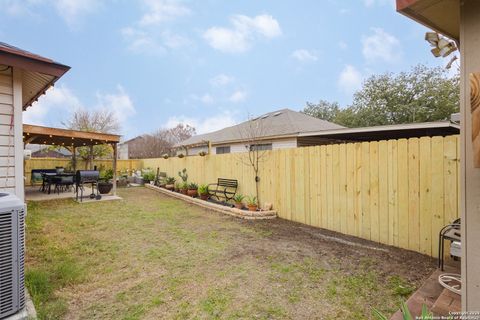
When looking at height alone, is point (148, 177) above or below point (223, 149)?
below

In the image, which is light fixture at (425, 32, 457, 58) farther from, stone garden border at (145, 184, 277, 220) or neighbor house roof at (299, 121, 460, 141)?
neighbor house roof at (299, 121, 460, 141)

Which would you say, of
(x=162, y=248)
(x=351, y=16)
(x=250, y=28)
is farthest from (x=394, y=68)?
(x=162, y=248)

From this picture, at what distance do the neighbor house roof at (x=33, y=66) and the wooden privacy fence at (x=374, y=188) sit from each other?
16.9 ft

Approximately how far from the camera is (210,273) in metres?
3.55

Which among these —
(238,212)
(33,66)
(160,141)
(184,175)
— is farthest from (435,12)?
(160,141)

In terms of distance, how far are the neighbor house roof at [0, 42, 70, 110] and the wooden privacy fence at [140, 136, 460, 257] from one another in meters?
5.15

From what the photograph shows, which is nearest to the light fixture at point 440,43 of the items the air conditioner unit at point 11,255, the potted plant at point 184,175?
the air conditioner unit at point 11,255

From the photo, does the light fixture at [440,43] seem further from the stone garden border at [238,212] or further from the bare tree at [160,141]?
the bare tree at [160,141]

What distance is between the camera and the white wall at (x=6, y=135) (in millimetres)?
3338

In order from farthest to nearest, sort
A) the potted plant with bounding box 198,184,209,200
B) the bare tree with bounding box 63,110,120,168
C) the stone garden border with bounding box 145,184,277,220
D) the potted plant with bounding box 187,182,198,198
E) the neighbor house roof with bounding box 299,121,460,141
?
the bare tree with bounding box 63,110,120,168 → the potted plant with bounding box 187,182,198,198 → the potted plant with bounding box 198,184,209,200 → the neighbor house roof with bounding box 299,121,460,141 → the stone garden border with bounding box 145,184,277,220

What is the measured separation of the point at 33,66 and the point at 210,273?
12.2 feet

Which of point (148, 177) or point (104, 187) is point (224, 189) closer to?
point (104, 187)

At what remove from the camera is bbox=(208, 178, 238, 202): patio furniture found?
868 cm

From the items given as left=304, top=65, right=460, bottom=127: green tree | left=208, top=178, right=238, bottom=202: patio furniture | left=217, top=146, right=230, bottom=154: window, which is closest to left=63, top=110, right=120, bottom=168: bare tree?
left=217, top=146, right=230, bottom=154: window
